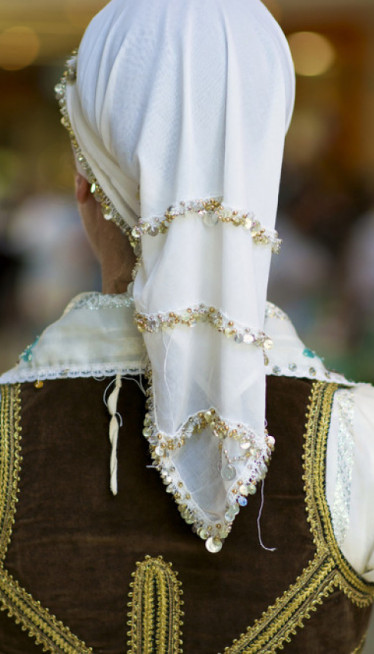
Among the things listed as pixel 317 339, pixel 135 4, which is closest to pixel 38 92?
pixel 317 339

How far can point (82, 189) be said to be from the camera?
1.29 metres

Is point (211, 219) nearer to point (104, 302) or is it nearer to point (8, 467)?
point (104, 302)

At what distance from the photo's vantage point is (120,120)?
3.50 feet

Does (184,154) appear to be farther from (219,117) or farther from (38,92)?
(38,92)

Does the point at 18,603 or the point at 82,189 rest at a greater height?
the point at 82,189

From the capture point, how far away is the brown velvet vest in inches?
44.3

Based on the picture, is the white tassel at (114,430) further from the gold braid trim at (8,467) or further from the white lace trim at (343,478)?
the white lace trim at (343,478)

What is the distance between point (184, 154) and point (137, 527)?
0.50 meters

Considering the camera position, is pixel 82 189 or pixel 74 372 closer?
pixel 74 372

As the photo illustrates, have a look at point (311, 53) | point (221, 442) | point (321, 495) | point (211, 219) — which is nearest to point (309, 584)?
point (321, 495)

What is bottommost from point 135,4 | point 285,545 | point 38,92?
point 285,545

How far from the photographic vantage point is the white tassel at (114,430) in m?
1.12

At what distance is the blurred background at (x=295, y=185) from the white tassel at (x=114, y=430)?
3.10 m

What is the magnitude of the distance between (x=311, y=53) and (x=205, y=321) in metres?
4.10
